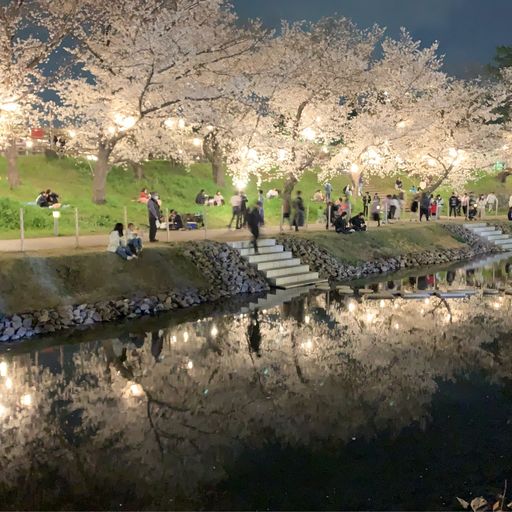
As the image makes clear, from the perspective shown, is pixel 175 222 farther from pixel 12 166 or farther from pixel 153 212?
pixel 12 166

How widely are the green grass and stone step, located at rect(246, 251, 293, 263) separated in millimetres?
5920

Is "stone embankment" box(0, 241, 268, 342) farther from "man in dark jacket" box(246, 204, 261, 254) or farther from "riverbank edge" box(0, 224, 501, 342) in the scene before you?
"man in dark jacket" box(246, 204, 261, 254)

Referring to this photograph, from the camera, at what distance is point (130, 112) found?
2373 centimetres

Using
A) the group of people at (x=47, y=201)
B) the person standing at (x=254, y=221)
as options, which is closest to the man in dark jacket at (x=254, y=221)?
the person standing at (x=254, y=221)

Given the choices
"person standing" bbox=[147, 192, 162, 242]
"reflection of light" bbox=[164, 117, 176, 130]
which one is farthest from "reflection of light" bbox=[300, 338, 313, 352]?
"reflection of light" bbox=[164, 117, 176, 130]

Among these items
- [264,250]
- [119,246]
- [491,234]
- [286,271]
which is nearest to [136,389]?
[119,246]

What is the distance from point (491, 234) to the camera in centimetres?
3431

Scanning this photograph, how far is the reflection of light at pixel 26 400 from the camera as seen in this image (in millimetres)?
9664

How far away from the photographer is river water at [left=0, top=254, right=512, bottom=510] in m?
7.06

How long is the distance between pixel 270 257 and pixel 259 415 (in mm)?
12806

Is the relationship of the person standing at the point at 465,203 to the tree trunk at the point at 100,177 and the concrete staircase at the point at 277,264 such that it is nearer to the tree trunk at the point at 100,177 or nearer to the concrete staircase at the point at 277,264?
the concrete staircase at the point at 277,264

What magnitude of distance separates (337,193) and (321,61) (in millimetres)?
17326

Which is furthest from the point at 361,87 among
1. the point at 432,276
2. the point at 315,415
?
the point at 315,415

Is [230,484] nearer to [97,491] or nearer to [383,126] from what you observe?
[97,491]
